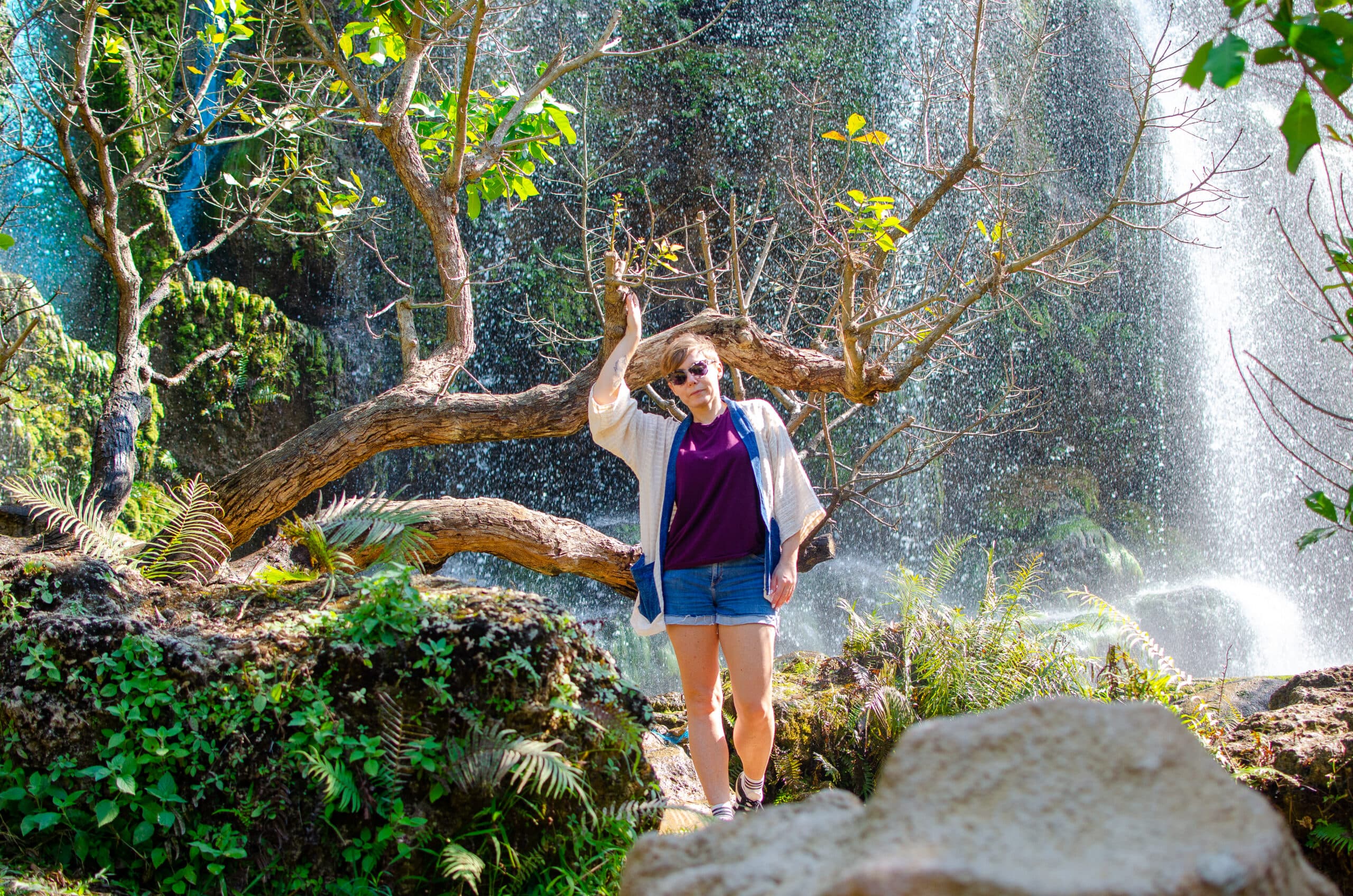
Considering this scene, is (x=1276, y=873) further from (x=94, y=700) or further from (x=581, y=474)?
(x=581, y=474)

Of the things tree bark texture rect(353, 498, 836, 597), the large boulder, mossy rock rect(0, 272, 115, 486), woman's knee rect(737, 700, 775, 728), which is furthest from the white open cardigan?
mossy rock rect(0, 272, 115, 486)

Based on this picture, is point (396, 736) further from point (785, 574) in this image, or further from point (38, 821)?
point (785, 574)

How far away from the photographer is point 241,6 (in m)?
5.86

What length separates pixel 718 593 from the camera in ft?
11.4

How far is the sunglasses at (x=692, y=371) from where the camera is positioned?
3572mm

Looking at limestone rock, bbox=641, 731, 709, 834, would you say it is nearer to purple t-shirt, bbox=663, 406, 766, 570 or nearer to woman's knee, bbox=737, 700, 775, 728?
woman's knee, bbox=737, 700, 775, 728

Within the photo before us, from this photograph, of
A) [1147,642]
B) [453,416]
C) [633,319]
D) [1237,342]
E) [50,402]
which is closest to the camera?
[633,319]

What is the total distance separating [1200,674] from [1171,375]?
5.07 meters

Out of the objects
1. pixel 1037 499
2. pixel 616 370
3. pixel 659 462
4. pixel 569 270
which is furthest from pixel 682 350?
pixel 1037 499

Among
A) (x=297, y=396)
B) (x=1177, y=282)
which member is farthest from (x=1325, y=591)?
(x=297, y=396)

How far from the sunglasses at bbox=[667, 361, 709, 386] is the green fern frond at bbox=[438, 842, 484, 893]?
173 centimetres

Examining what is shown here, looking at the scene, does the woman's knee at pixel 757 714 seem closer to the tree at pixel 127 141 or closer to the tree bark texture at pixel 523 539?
the tree bark texture at pixel 523 539

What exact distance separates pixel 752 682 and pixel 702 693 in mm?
185

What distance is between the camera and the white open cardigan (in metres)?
3.55
